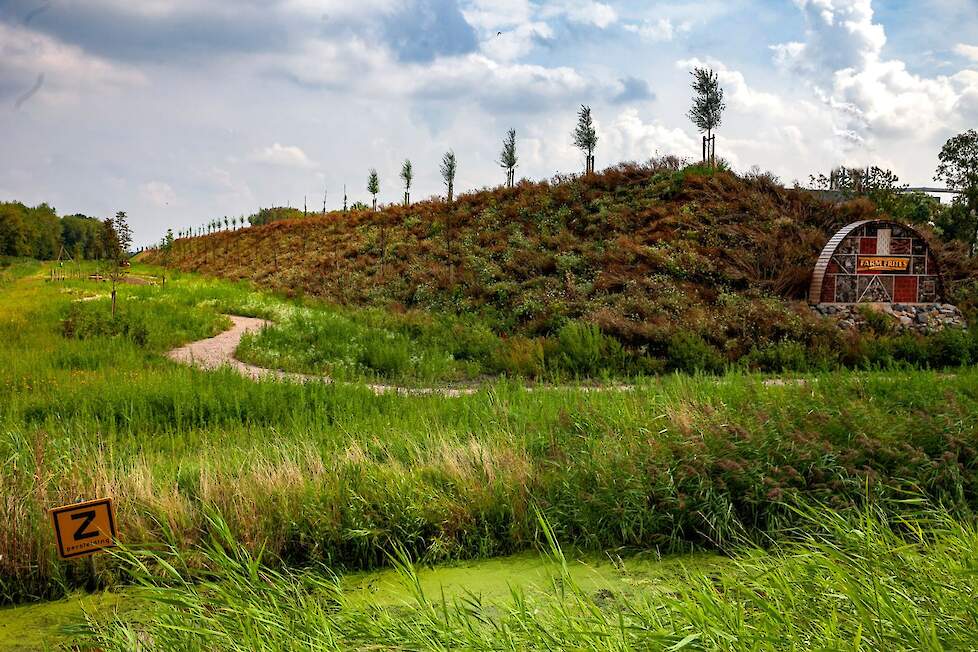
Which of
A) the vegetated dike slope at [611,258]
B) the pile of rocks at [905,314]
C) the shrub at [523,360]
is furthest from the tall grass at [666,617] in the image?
the pile of rocks at [905,314]

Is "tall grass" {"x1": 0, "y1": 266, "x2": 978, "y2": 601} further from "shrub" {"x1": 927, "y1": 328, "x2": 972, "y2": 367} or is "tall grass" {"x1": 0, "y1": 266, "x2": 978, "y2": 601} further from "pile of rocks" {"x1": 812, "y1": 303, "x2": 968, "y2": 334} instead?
"pile of rocks" {"x1": 812, "y1": 303, "x2": 968, "y2": 334}

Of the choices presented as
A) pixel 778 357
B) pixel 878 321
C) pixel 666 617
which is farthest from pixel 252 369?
pixel 878 321

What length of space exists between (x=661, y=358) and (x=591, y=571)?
9.28 m

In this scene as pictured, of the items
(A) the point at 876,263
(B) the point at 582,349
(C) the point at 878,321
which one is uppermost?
(A) the point at 876,263

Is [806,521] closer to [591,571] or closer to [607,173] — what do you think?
[591,571]

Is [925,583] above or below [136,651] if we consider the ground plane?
above

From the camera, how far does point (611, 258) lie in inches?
791

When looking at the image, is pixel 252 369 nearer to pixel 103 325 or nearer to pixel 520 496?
pixel 103 325

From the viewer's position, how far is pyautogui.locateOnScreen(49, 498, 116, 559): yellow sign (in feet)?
12.3

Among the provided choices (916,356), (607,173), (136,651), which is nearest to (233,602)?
(136,651)

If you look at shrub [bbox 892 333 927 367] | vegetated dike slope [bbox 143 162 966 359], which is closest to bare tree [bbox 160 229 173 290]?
vegetated dike slope [bbox 143 162 966 359]

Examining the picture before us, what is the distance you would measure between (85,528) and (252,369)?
29.2 ft

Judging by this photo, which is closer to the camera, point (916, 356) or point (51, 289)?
point (916, 356)

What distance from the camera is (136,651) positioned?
3.29m
